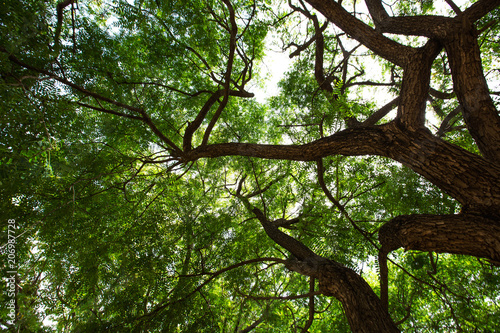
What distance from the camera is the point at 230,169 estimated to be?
20.1 feet

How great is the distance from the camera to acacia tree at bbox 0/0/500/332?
2.01 m

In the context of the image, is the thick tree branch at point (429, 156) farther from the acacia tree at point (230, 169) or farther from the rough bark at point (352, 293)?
the rough bark at point (352, 293)

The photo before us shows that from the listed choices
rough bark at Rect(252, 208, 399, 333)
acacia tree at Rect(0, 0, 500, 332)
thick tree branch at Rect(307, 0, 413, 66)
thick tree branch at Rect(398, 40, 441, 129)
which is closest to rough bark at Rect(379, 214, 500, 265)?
acacia tree at Rect(0, 0, 500, 332)

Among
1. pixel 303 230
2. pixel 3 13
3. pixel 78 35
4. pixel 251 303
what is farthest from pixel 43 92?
pixel 251 303

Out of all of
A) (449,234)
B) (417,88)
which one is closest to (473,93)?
(417,88)

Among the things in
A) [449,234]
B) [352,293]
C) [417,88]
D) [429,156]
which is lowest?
[352,293]

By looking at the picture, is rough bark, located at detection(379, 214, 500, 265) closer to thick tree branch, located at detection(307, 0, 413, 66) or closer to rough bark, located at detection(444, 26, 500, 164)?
rough bark, located at detection(444, 26, 500, 164)

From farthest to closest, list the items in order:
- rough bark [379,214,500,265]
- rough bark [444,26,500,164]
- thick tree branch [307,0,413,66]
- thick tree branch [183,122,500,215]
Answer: thick tree branch [307,0,413,66], rough bark [444,26,500,164], thick tree branch [183,122,500,215], rough bark [379,214,500,265]

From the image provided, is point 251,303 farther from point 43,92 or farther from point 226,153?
point 43,92

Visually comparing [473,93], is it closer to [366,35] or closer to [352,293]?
[366,35]

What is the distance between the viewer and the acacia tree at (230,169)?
79.2 inches

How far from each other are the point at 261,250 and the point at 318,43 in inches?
158

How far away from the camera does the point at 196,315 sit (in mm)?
3387

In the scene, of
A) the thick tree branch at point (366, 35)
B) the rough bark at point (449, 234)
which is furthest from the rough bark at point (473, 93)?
the rough bark at point (449, 234)
